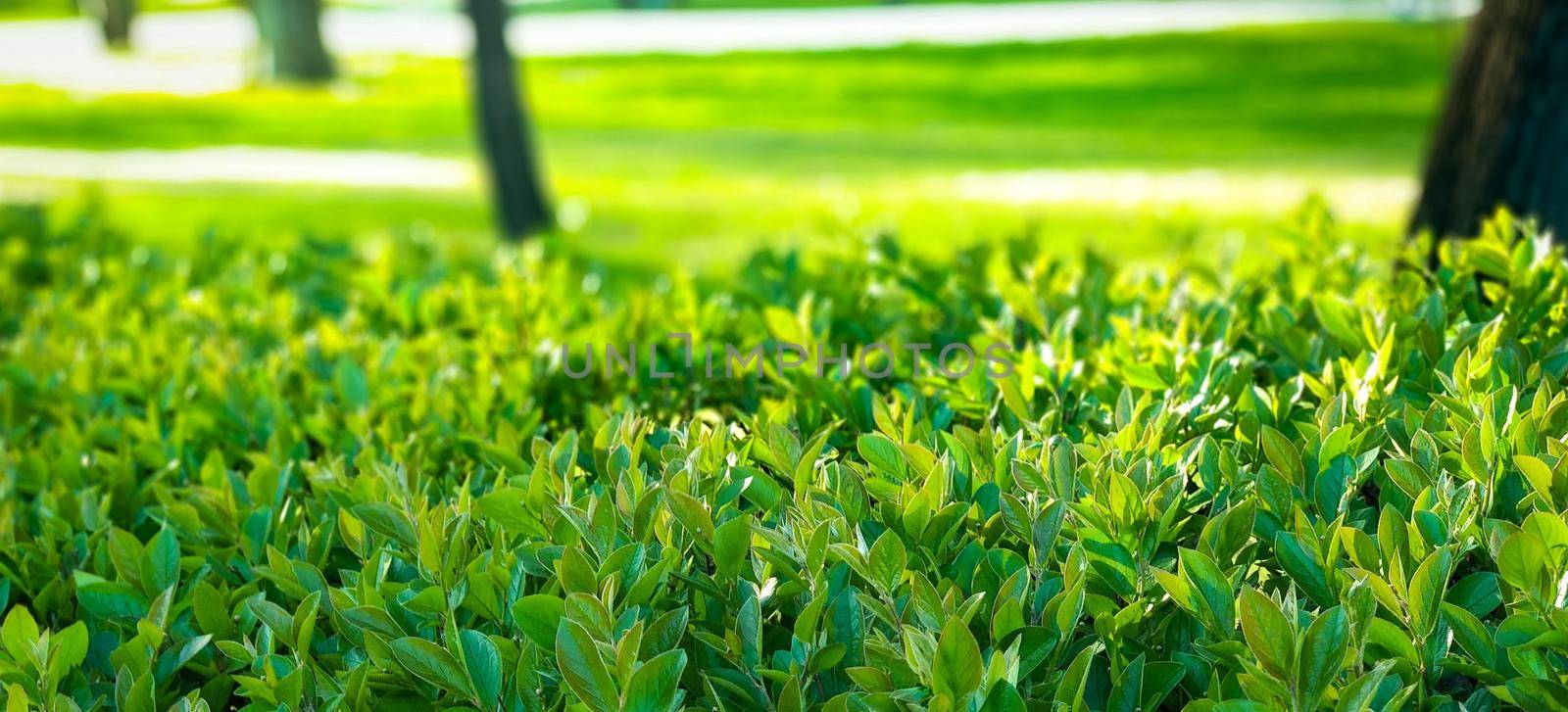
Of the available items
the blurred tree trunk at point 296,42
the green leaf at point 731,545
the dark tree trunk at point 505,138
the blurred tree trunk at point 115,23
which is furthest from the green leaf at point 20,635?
the blurred tree trunk at point 115,23

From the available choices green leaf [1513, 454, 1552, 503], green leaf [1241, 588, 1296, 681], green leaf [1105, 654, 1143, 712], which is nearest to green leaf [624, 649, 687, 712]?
green leaf [1105, 654, 1143, 712]

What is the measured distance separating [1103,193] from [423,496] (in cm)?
1438

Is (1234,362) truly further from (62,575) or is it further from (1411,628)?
(62,575)

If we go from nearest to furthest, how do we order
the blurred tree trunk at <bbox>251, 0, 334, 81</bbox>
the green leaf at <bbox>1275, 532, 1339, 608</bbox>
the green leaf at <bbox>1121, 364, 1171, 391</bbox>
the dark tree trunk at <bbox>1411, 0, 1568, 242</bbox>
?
1. the green leaf at <bbox>1275, 532, 1339, 608</bbox>
2. the green leaf at <bbox>1121, 364, 1171, 391</bbox>
3. the dark tree trunk at <bbox>1411, 0, 1568, 242</bbox>
4. the blurred tree trunk at <bbox>251, 0, 334, 81</bbox>

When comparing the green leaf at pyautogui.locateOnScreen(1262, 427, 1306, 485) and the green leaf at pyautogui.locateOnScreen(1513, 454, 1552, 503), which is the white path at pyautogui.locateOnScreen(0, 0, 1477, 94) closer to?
the green leaf at pyautogui.locateOnScreen(1262, 427, 1306, 485)

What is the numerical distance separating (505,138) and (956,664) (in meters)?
11.0

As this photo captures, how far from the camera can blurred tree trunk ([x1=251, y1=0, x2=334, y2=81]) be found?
31141 mm

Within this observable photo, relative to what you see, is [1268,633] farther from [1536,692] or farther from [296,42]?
[296,42]

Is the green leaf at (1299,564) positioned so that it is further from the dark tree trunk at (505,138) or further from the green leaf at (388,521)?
the dark tree trunk at (505,138)

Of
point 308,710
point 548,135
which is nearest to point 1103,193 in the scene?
point 548,135

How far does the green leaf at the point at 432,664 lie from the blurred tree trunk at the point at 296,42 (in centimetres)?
3154

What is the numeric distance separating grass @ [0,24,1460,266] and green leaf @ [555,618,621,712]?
32.9ft

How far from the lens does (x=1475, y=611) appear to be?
1.90 m

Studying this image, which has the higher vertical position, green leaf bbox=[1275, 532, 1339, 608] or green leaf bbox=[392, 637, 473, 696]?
green leaf bbox=[1275, 532, 1339, 608]
